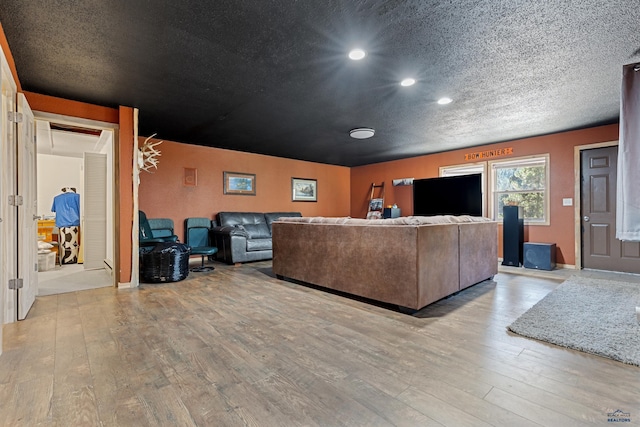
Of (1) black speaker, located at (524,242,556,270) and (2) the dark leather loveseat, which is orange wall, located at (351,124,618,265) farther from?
(2) the dark leather loveseat

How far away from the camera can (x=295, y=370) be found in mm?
1729

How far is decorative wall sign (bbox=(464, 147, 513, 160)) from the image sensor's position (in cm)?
563

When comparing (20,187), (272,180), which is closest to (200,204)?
(272,180)

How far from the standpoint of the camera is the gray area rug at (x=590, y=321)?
1987 millimetres

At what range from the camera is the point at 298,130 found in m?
4.93

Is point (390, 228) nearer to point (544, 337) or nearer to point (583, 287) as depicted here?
point (544, 337)

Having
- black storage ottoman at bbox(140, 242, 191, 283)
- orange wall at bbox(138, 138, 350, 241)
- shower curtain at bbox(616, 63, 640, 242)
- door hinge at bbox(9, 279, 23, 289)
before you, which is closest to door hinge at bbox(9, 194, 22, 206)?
door hinge at bbox(9, 279, 23, 289)

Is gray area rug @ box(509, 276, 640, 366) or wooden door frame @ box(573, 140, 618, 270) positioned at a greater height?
wooden door frame @ box(573, 140, 618, 270)

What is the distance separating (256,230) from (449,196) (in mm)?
3933

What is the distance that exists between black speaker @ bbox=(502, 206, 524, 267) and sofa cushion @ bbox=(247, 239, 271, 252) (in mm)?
4405

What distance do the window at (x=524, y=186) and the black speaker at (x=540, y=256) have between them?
594 mm

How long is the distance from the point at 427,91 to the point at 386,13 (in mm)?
1548

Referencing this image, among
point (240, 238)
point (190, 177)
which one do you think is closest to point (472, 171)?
point (240, 238)

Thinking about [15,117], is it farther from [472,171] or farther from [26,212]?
[472,171]
